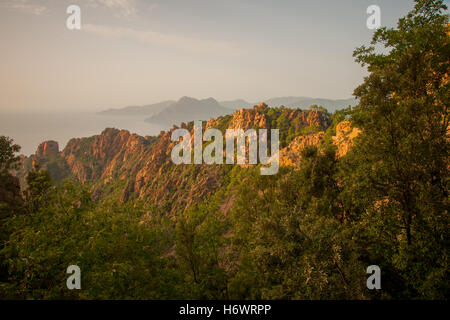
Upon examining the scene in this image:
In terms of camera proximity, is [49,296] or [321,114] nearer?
[49,296]

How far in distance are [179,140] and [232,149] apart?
56.4 meters

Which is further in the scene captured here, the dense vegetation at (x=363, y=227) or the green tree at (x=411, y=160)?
the green tree at (x=411, y=160)

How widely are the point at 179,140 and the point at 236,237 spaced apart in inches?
6886

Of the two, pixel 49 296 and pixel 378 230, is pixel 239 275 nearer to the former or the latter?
pixel 378 230

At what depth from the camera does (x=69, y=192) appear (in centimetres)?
1518

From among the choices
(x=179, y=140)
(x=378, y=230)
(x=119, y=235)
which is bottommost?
(x=119, y=235)

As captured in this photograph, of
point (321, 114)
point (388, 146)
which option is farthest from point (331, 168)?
point (321, 114)

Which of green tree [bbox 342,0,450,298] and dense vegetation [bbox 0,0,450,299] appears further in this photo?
green tree [bbox 342,0,450,298]

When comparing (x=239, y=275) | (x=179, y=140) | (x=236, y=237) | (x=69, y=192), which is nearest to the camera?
(x=69, y=192)

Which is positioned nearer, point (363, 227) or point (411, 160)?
point (411, 160)

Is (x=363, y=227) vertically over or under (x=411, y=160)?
under

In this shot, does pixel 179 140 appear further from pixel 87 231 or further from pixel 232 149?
pixel 87 231
